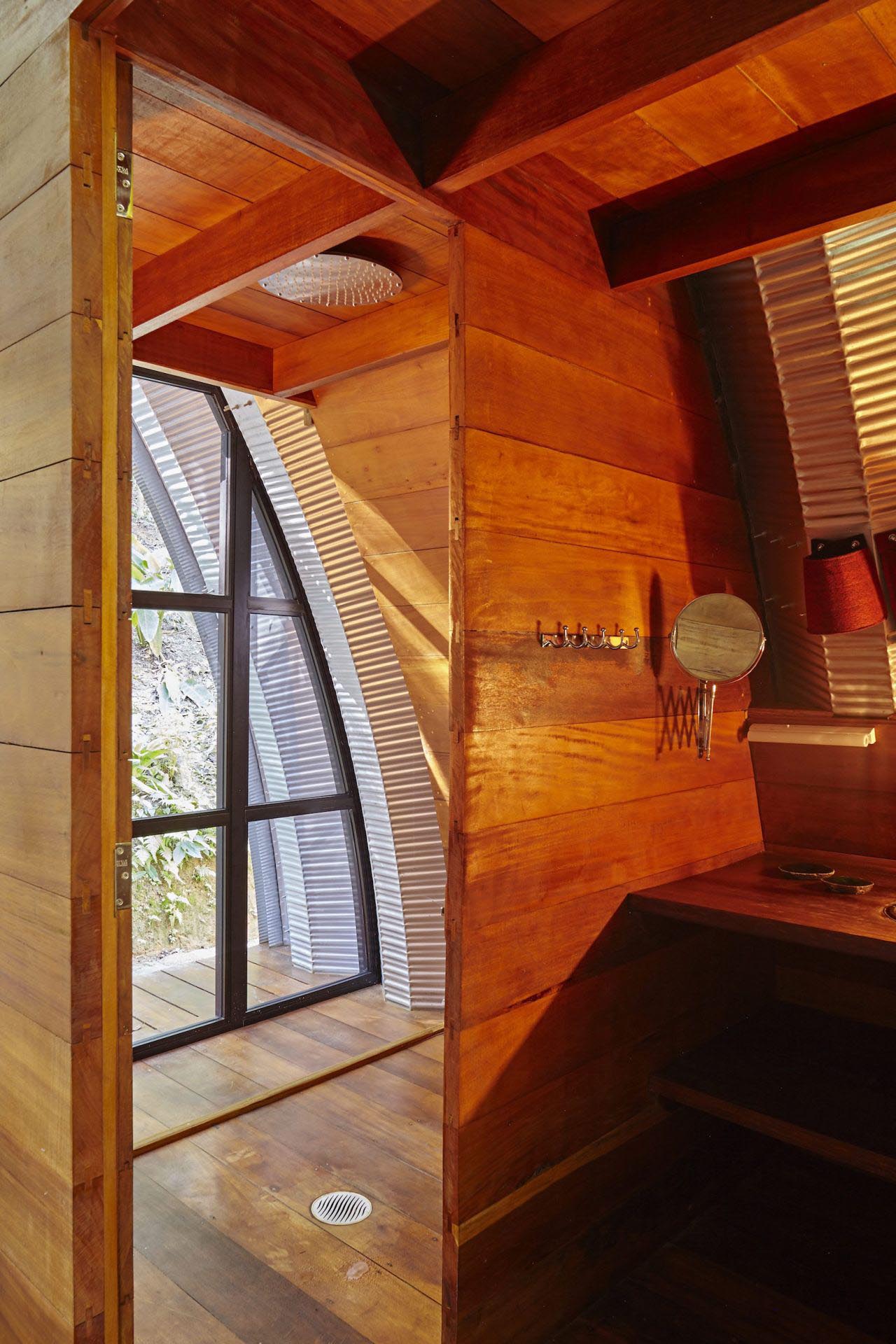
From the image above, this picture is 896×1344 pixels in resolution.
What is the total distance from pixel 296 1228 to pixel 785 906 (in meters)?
1.52

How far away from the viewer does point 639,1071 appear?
2.41m

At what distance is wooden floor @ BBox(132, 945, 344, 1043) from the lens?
3.94 metres

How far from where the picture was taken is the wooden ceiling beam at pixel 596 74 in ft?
4.92

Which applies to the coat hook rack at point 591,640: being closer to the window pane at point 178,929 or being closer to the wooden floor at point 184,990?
the window pane at point 178,929

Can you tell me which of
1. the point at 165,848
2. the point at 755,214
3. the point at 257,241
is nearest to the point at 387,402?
the point at 257,241

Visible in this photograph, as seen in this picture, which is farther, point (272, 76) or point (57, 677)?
point (272, 76)

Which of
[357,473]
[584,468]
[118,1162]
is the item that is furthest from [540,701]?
[357,473]

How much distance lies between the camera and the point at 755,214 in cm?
213

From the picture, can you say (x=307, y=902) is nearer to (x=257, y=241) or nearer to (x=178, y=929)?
(x=178, y=929)

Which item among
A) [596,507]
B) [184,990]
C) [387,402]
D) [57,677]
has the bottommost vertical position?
[184,990]

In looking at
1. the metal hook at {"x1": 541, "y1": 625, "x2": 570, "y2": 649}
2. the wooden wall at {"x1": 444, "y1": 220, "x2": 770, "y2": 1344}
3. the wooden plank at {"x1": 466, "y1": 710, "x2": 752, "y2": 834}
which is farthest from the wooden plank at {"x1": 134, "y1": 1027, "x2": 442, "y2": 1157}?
the metal hook at {"x1": 541, "y1": 625, "x2": 570, "y2": 649}

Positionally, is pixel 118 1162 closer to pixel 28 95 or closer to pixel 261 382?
pixel 28 95

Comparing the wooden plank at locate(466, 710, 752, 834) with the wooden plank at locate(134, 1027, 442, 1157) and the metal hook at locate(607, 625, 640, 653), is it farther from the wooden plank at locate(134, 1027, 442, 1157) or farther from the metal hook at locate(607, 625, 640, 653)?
the wooden plank at locate(134, 1027, 442, 1157)

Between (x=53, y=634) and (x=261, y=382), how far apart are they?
85.6 inches
